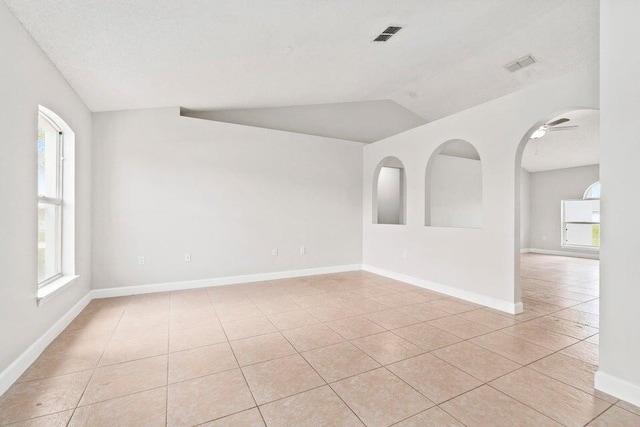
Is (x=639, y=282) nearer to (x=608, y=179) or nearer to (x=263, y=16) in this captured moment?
(x=608, y=179)

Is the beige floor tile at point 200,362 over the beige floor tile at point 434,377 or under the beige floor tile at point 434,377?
under

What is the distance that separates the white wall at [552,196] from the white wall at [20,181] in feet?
35.6

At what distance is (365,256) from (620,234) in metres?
4.08

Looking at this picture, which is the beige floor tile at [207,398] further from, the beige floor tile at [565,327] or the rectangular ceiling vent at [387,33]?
the rectangular ceiling vent at [387,33]

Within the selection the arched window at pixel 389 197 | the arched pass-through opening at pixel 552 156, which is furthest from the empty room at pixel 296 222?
the arched window at pixel 389 197

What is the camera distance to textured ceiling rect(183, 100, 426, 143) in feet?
16.5

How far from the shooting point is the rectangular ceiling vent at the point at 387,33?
304 cm

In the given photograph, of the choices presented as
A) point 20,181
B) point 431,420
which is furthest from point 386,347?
point 20,181

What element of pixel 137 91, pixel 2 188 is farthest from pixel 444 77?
pixel 2 188

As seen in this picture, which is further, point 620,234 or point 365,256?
point 365,256

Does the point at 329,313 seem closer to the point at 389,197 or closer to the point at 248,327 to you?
the point at 248,327

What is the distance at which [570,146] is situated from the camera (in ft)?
22.1

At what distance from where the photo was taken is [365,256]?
5633 mm

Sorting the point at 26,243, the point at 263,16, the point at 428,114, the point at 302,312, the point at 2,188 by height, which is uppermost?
the point at 428,114
